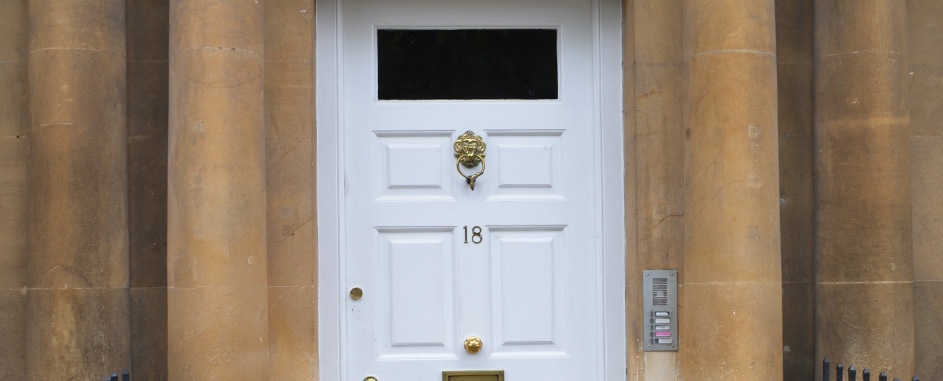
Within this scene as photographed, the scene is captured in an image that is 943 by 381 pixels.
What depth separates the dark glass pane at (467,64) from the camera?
6.11 meters

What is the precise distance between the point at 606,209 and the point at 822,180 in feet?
3.94

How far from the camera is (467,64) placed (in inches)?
242

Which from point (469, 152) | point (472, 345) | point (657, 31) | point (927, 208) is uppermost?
point (657, 31)

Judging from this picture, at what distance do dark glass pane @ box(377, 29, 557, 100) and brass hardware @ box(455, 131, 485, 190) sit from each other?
25 cm

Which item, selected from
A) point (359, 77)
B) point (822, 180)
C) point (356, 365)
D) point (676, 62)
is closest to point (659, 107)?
point (676, 62)

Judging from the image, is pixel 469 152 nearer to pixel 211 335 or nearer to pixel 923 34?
pixel 211 335

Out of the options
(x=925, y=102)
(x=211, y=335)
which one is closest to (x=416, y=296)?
(x=211, y=335)

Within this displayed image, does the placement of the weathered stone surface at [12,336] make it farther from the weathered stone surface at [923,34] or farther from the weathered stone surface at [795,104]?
the weathered stone surface at [923,34]

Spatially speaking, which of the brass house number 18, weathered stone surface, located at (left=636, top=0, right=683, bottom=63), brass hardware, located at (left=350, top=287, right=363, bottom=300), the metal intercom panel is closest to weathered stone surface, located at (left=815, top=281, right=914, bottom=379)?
the metal intercom panel

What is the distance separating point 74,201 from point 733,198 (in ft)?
11.1

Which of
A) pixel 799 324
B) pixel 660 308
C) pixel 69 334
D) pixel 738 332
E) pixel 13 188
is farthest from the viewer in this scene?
pixel 799 324

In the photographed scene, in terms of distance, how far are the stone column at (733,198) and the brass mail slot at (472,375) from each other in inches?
43.0

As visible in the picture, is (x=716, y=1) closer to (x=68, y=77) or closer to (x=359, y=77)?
(x=359, y=77)

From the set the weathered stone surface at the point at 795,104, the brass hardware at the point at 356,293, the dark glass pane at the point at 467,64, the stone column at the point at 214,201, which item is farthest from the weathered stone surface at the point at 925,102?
the stone column at the point at 214,201
